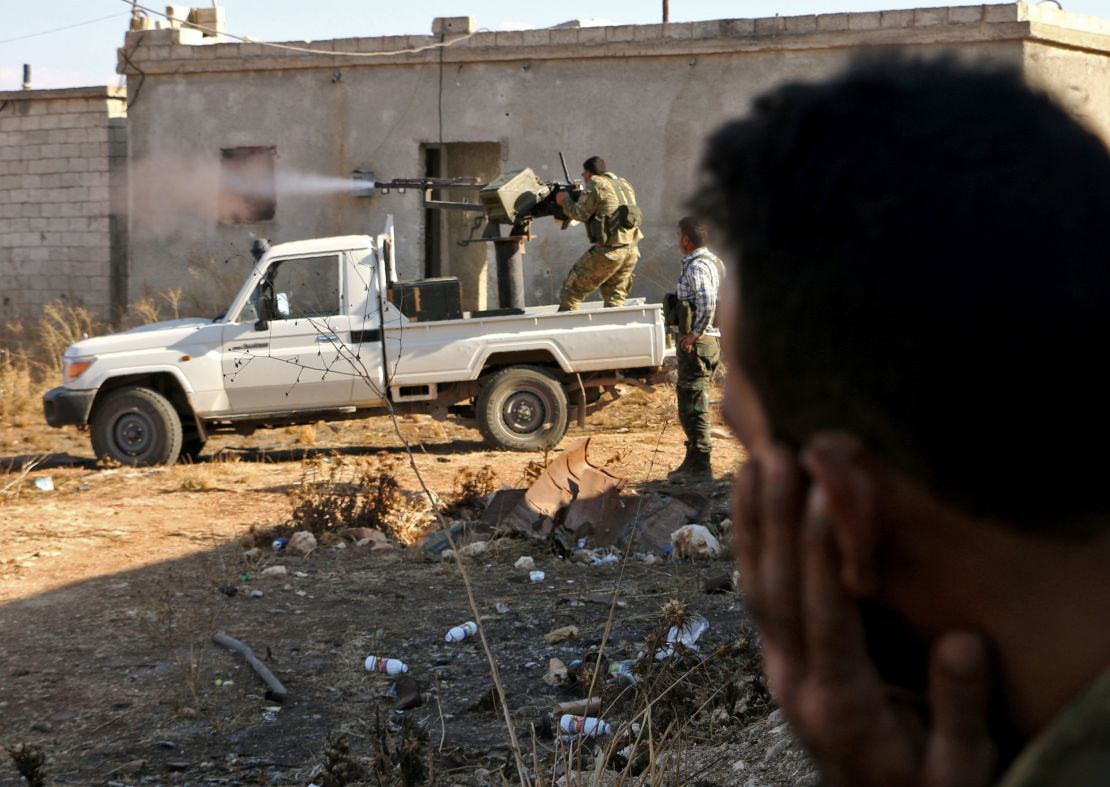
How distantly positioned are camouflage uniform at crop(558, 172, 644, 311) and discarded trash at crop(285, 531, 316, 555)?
414 cm

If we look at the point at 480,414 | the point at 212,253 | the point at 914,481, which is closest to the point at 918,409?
the point at 914,481

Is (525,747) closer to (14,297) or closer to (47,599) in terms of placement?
(47,599)

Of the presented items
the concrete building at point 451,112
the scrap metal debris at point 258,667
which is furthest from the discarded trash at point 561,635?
the concrete building at point 451,112

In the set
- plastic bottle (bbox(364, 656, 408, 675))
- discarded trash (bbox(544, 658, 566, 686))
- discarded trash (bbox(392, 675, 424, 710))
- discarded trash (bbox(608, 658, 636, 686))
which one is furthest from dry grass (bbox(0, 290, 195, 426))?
discarded trash (bbox(608, 658, 636, 686))

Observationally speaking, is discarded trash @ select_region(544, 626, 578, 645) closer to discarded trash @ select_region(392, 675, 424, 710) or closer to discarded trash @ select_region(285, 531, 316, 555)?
discarded trash @ select_region(392, 675, 424, 710)

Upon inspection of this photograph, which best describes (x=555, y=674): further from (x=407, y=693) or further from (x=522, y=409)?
(x=522, y=409)

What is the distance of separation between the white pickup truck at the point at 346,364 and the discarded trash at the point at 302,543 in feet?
9.10

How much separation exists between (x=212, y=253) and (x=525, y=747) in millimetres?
13579

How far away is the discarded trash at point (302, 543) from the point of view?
7.48 meters

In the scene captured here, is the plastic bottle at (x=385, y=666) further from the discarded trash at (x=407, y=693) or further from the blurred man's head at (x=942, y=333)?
the blurred man's head at (x=942, y=333)

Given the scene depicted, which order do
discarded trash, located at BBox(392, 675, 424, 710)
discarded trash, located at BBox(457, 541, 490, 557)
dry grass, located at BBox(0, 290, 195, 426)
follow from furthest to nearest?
1. dry grass, located at BBox(0, 290, 195, 426)
2. discarded trash, located at BBox(457, 541, 490, 557)
3. discarded trash, located at BBox(392, 675, 424, 710)

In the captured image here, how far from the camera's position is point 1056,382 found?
2.05ft

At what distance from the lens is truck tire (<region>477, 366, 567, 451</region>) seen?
35.1 ft

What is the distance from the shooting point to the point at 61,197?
17.7 m
